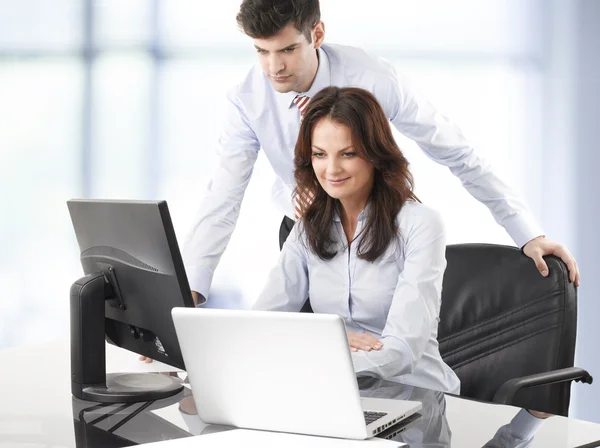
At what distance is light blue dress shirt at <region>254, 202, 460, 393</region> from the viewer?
204 centimetres

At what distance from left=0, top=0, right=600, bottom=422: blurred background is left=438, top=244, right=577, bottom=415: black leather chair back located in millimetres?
1677

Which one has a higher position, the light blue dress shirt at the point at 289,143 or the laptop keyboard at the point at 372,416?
the light blue dress shirt at the point at 289,143

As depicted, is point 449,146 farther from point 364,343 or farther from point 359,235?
point 364,343

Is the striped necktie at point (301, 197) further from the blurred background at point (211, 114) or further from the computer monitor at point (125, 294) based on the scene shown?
the blurred background at point (211, 114)

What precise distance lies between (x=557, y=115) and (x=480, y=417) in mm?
3026

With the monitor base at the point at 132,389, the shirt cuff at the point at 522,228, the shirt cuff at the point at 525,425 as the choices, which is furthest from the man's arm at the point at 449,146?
the monitor base at the point at 132,389

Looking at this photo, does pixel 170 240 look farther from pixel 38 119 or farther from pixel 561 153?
pixel 561 153

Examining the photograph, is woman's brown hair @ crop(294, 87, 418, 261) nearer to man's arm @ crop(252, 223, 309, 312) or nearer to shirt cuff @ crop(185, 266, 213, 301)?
man's arm @ crop(252, 223, 309, 312)

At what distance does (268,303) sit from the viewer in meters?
2.29

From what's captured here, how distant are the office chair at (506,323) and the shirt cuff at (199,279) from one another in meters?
0.80

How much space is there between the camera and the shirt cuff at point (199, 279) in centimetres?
274

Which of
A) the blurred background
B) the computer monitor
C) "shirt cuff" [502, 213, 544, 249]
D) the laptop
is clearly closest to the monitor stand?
the computer monitor

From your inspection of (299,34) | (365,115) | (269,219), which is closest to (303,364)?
(365,115)

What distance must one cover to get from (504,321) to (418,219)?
0.43 metres
